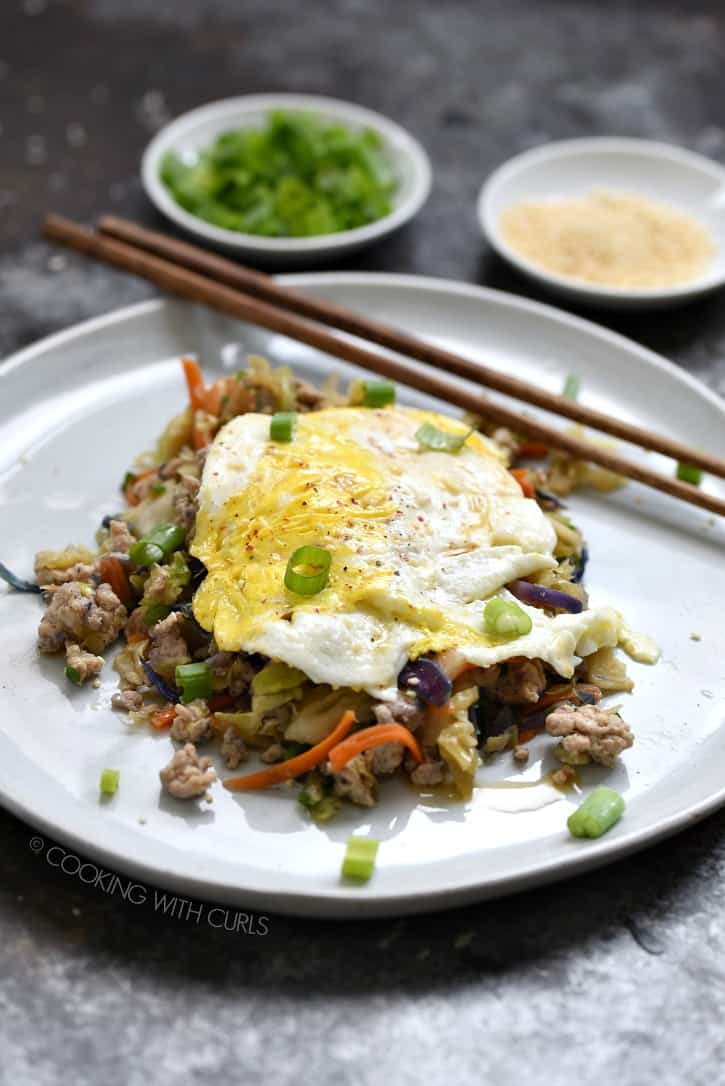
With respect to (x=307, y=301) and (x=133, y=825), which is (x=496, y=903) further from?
(x=307, y=301)

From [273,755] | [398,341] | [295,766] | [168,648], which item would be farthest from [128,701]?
[398,341]

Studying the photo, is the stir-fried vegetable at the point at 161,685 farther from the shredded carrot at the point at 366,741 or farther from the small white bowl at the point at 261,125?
the small white bowl at the point at 261,125

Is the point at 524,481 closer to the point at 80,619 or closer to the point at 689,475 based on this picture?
the point at 689,475

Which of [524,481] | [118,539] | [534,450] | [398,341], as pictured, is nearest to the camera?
[118,539]

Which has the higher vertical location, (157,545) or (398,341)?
(398,341)

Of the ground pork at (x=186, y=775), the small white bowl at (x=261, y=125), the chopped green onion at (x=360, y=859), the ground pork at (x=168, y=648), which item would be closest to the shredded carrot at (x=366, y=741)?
the chopped green onion at (x=360, y=859)
